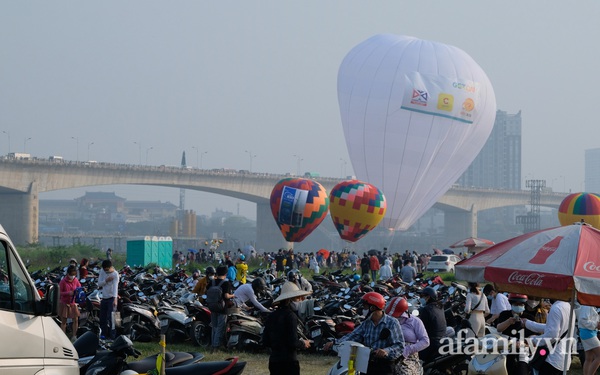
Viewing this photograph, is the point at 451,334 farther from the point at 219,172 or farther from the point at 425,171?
the point at 219,172

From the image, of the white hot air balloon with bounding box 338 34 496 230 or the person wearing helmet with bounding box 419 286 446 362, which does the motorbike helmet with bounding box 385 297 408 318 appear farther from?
the white hot air balloon with bounding box 338 34 496 230

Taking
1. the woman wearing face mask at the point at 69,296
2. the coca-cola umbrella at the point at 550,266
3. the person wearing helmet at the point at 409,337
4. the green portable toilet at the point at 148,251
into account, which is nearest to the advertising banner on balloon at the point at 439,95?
the green portable toilet at the point at 148,251

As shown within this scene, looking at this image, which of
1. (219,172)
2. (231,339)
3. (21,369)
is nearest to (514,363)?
(21,369)

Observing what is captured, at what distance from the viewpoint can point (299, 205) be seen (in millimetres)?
46469

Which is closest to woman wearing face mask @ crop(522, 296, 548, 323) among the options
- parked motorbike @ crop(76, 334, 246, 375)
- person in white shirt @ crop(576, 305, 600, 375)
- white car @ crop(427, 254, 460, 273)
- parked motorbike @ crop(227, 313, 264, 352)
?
person in white shirt @ crop(576, 305, 600, 375)

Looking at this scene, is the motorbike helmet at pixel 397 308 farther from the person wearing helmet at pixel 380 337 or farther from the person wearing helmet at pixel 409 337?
the person wearing helmet at pixel 380 337

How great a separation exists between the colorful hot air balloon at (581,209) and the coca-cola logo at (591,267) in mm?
37413

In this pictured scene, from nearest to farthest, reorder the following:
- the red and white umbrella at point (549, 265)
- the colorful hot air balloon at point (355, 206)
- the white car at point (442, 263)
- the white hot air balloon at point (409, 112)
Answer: the red and white umbrella at point (549, 265) < the colorful hot air balloon at point (355, 206) < the white car at point (442, 263) < the white hot air balloon at point (409, 112)

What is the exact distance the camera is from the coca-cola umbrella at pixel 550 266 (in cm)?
846

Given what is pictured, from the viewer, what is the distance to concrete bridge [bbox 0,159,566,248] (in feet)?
259

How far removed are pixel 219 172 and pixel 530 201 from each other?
51484mm

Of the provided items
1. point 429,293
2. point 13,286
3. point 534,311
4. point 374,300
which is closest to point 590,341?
point 534,311

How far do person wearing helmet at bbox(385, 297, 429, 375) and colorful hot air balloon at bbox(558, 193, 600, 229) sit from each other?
36.9m

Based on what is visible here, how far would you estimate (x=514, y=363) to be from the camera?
31.9 ft
